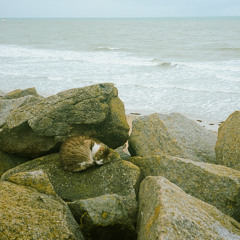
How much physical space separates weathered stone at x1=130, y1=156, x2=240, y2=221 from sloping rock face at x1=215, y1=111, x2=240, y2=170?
633 millimetres

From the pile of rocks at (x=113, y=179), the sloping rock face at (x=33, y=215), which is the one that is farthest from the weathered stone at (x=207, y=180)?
the sloping rock face at (x=33, y=215)

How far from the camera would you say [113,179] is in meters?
3.69

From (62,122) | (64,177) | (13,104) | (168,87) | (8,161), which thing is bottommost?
(168,87)

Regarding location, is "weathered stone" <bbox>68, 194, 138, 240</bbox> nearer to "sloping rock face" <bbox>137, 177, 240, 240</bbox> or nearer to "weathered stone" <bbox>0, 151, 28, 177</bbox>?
"sloping rock face" <bbox>137, 177, 240, 240</bbox>

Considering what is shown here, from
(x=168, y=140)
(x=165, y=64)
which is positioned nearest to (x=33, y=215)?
(x=168, y=140)

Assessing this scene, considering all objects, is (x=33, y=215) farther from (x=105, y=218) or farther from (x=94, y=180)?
(x=94, y=180)

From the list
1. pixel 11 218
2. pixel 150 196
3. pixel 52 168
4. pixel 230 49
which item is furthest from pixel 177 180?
pixel 230 49

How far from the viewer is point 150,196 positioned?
2824 millimetres

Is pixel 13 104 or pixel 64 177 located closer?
pixel 64 177

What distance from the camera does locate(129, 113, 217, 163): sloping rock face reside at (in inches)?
187

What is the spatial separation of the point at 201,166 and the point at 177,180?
14.7 inches

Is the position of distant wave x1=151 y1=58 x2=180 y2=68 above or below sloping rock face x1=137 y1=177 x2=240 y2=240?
below

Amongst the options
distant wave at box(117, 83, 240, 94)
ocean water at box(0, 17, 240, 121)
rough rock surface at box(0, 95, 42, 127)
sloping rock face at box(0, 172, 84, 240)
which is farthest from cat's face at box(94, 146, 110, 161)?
distant wave at box(117, 83, 240, 94)

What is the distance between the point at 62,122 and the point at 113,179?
1346 mm
